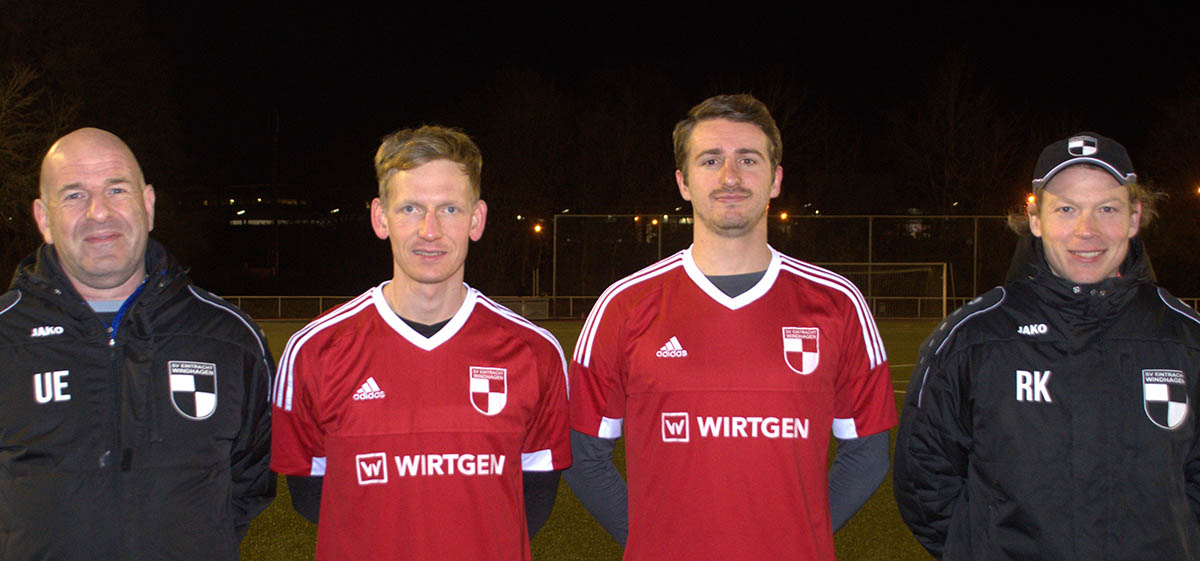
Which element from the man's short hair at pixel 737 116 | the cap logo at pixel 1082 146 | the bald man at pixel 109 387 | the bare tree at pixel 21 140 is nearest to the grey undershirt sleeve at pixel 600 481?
the man's short hair at pixel 737 116

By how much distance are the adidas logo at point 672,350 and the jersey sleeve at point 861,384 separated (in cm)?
48

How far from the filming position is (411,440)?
104 inches

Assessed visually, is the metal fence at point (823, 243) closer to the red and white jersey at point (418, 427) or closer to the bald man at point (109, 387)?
the red and white jersey at point (418, 427)

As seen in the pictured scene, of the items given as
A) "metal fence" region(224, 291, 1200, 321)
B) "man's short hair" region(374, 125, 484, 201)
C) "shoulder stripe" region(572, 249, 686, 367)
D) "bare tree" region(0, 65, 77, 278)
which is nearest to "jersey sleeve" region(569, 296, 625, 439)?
"shoulder stripe" region(572, 249, 686, 367)

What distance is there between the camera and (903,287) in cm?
2448

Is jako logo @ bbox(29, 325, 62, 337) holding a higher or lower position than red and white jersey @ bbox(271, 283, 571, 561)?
higher

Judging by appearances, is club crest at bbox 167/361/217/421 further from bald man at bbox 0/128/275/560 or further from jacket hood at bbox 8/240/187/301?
jacket hood at bbox 8/240/187/301

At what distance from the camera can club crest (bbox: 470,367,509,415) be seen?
2712mm

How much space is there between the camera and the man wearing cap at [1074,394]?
2486 millimetres

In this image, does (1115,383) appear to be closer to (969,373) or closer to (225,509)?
(969,373)

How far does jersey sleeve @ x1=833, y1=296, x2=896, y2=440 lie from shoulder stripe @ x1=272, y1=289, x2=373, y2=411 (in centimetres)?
142

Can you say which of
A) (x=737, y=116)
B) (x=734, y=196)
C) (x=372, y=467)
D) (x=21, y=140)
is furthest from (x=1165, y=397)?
(x=21, y=140)

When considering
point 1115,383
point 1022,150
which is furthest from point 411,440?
point 1022,150

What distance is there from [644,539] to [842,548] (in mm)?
3211
